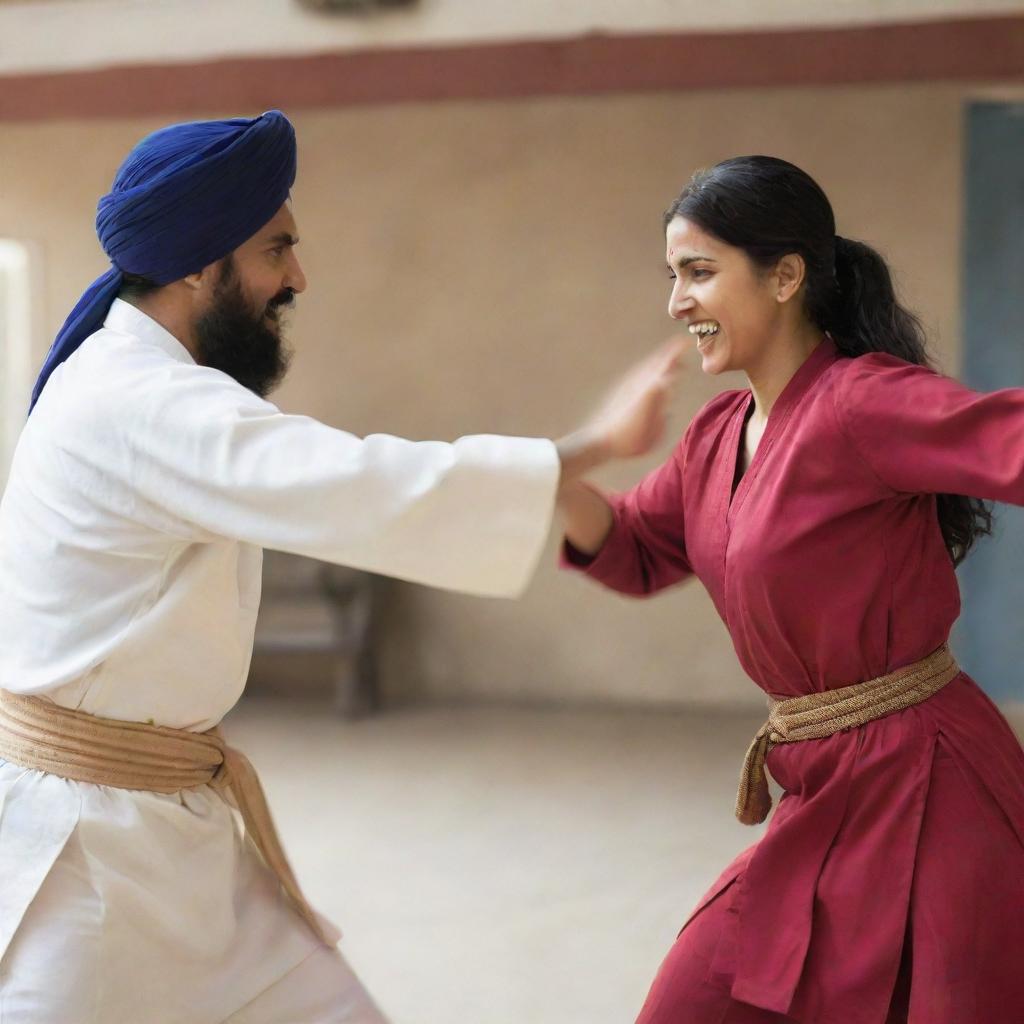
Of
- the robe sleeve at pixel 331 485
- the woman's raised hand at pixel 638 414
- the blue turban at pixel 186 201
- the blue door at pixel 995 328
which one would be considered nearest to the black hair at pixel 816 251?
the woman's raised hand at pixel 638 414

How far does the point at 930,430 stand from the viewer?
1724 mm

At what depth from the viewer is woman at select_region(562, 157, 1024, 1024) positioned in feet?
5.93

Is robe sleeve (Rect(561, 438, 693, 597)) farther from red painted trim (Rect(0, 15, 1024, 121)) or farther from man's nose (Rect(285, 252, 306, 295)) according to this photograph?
red painted trim (Rect(0, 15, 1024, 121))

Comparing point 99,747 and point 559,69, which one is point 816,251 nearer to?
point 99,747

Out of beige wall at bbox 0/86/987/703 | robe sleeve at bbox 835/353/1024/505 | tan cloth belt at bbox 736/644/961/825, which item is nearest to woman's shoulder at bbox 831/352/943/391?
robe sleeve at bbox 835/353/1024/505

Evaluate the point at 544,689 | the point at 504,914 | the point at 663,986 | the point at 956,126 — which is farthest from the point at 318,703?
the point at 663,986

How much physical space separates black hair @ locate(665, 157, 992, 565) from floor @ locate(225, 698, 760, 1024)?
1.88 metres

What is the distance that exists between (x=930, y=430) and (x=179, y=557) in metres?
0.95

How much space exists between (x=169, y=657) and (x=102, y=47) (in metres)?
3.89

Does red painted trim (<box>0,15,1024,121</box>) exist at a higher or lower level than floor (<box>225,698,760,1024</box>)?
higher

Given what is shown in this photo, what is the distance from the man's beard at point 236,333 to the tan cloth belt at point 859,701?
0.88 m

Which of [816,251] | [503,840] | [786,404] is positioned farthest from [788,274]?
[503,840]

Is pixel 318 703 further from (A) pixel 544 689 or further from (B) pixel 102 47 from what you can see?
(B) pixel 102 47

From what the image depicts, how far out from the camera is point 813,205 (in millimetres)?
1975
